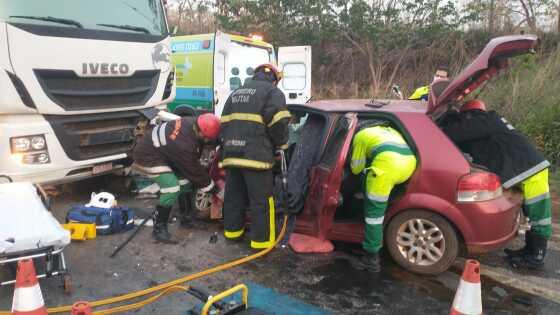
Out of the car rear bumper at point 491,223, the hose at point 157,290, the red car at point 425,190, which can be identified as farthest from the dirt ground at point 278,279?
the car rear bumper at point 491,223

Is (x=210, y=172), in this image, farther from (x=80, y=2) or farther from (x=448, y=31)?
(x=448, y=31)

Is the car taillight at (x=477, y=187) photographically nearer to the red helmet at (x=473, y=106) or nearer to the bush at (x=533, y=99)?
the red helmet at (x=473, y=106)

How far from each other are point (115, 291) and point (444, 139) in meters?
2.94

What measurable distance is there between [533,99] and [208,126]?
664 cm

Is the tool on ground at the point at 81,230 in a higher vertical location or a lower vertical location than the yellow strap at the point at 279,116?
lower

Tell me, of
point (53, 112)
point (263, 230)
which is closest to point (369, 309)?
point (263, 230)

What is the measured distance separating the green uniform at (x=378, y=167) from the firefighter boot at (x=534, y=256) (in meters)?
1.33

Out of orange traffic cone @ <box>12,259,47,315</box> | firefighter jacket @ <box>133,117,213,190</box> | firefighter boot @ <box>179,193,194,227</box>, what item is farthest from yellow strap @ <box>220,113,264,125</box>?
orange traffic cone @ <box>12,259,47,315</box>

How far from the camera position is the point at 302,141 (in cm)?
457

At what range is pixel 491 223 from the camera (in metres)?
3.61

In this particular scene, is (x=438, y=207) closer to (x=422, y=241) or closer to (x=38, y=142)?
(x=422, y=241)

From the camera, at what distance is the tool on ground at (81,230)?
4617mm

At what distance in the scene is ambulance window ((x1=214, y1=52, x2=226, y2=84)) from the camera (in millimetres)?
8273

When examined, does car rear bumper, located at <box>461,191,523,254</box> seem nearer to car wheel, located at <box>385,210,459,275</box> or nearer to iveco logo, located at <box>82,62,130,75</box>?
car wheel, located at <box>385,210,459,275</box>
